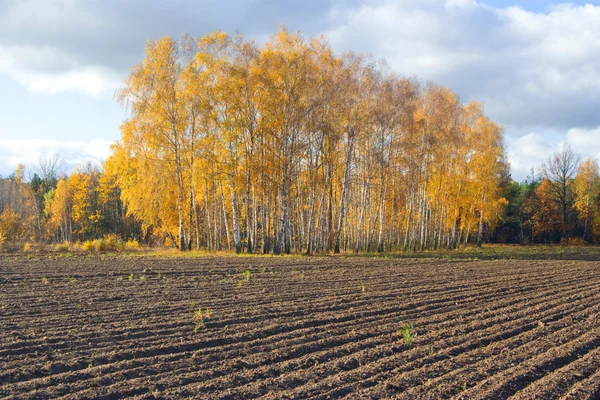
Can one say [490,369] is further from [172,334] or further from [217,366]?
[172,334]

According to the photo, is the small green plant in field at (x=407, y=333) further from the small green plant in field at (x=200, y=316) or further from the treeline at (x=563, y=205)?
the treeline at (x=563, y=205)

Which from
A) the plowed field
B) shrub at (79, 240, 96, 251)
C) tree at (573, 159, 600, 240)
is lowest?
the plowed field

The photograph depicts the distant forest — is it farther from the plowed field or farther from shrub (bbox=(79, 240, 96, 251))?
the plowed field

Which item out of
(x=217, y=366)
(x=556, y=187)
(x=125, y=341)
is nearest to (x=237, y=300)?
(x=125, y=341)

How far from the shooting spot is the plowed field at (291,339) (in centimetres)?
652

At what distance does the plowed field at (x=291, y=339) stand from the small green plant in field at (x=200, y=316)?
2.8 inches

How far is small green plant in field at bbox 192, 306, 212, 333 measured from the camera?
30.8ft

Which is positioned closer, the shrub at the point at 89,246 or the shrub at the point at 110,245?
the shrub at the point at 89,246

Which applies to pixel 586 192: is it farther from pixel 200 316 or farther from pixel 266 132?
pixel 200 316

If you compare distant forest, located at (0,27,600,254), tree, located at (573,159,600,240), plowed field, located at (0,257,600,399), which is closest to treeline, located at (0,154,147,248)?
distant forest, located at (0,27,600,254)

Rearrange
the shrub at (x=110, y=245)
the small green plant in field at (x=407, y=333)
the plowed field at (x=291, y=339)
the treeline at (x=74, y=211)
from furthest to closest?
the treeline at (x=74, y=211) < the shrub at (x=110, y=245) < the small green plant in field at (x=407, y=333) < the plowed field at (x=291, y=339)

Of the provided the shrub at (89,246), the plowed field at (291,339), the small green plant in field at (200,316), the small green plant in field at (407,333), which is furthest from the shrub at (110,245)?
the small green plant in field at (407,333)

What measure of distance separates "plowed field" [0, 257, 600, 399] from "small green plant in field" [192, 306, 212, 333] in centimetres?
7

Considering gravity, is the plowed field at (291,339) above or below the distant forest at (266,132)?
below
